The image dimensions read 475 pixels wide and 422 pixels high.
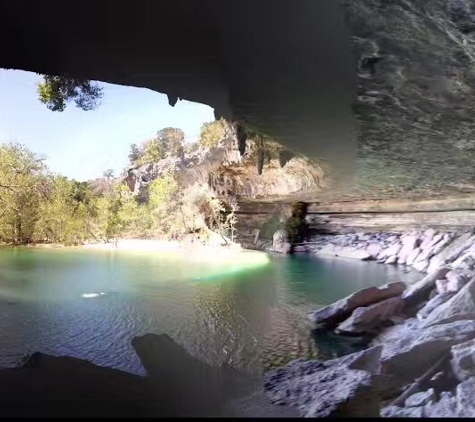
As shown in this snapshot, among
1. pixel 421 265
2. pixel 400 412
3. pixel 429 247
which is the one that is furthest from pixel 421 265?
pixel 400 412

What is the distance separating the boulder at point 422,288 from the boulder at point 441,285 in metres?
0.02

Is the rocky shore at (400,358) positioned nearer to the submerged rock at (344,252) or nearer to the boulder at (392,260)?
the boulder at (392,260)

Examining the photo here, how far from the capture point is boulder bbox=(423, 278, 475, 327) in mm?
2107

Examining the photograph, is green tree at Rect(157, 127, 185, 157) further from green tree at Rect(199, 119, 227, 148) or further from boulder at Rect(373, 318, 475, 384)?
boulder at Rect(373, 318, 475, 384)

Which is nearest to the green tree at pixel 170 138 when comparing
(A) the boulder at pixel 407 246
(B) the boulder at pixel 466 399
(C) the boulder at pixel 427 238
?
(A) the boulder at pixel 407 246

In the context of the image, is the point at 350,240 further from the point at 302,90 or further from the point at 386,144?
the point at 302,90

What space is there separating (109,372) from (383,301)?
1.38 m

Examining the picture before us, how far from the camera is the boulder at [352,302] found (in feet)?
6.95

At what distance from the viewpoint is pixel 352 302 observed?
2.19 m

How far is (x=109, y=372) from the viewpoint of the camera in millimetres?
1651

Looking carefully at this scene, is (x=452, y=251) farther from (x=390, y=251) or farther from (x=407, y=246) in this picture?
(x=390, y=251)

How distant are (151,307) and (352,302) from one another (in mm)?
1004

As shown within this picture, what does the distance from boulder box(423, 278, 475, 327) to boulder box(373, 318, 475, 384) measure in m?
0.06

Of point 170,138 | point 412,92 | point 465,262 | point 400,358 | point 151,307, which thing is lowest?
point 400,358
